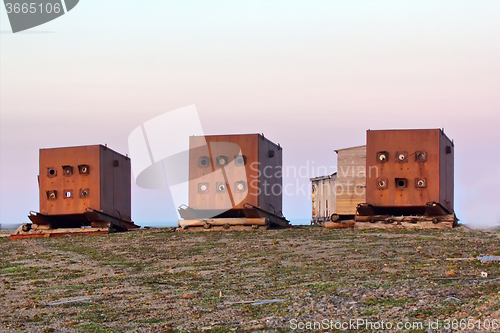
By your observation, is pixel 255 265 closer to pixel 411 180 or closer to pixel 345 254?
pixel 345 254

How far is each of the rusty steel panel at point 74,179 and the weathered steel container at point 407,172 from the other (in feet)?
30.3

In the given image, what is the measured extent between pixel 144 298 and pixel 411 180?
42.2ft

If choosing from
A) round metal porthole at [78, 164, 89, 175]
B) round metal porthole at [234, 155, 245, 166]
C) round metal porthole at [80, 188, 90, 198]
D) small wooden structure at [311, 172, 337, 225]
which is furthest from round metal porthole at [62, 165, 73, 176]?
small wooden structure at [311, 172, 337, 225]

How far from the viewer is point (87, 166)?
23188 mm

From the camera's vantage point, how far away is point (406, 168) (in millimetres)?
20703

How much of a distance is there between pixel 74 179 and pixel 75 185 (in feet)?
0.73

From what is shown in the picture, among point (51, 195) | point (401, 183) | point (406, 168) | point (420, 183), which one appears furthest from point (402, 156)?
point (51, 195)

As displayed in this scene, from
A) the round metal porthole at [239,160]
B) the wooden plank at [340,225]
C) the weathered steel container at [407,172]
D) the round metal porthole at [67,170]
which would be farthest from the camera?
the round metal porthole at [67,170]

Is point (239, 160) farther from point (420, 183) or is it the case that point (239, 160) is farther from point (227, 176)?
point (420, 183)

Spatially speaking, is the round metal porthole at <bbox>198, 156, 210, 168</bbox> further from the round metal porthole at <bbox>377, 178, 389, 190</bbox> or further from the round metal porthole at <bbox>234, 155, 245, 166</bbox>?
the round metal porthole at <bbox>377, 178, 389, 190</bbox>

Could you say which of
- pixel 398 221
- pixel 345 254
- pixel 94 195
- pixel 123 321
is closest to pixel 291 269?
pixel 345 254

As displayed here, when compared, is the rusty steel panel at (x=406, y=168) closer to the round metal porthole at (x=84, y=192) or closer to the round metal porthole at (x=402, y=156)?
the round metal porthole at (x=402, y=156)

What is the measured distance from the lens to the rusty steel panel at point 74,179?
2308cm

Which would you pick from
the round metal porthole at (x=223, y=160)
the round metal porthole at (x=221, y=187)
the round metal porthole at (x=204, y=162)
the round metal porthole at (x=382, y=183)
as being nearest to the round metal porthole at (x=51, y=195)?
the round metal porthole at (x=204, y=162)
